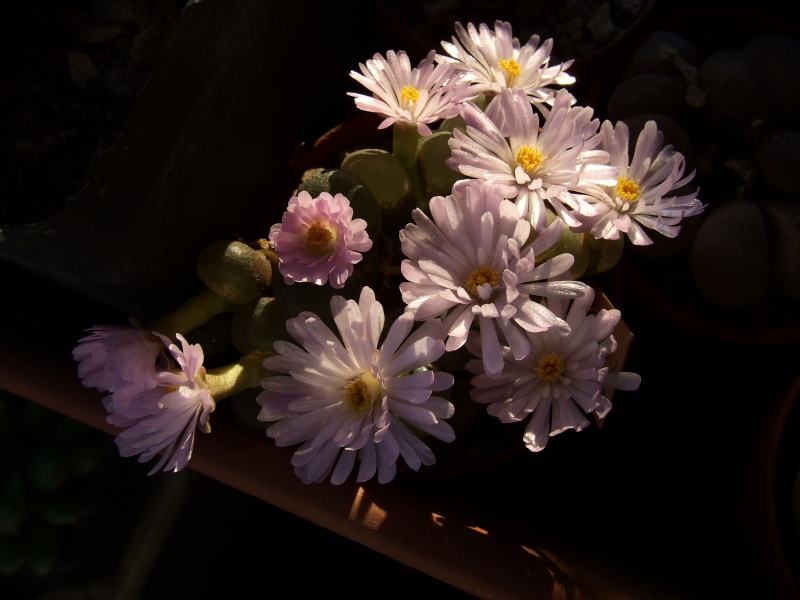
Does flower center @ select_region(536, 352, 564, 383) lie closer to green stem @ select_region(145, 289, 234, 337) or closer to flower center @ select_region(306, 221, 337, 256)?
flower center @ select_region(306, 221, 337, 256)

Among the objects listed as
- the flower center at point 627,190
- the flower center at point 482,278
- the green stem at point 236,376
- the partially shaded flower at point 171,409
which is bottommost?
the partially shaded flower at point 171,409

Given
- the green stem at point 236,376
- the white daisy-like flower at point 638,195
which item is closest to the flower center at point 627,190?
the white daisy-like flower at point 638,195

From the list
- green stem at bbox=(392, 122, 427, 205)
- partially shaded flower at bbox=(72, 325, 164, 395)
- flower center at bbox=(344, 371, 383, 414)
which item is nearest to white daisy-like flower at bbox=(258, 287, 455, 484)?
flower center at bbox=(344, 371, 383, 414)

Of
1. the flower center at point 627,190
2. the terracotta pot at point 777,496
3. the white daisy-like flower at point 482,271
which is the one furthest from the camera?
the terracotta pot at point 777,496

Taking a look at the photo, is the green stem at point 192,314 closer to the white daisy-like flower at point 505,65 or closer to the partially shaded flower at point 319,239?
the partially shaded flower at point 319,239

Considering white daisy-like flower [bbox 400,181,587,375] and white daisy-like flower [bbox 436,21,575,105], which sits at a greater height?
white daisy-like flower [bbox 436,21,575,105]

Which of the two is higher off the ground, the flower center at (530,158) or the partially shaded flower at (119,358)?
the flower center at (530,158)

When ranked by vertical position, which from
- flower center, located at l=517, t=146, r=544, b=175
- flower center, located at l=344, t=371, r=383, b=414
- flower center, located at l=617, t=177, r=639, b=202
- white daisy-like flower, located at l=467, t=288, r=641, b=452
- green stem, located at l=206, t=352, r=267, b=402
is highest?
flower center, located at l=617, t=177, r=639, b=202

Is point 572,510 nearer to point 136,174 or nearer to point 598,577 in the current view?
point 598,577

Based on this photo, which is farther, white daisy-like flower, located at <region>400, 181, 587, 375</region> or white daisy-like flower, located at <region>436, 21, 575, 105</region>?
white daisy-like flower, located at <region>436, 21, 575, 105</region>
